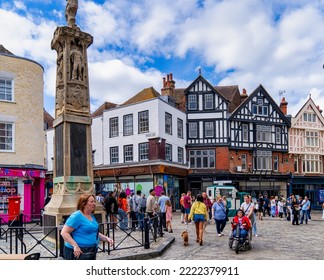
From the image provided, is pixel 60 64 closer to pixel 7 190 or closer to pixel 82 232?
pixel 82 232

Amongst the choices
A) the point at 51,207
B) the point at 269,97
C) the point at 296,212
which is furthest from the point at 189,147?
the point at 51,207

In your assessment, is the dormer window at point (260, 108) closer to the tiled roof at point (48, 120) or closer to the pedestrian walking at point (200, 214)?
the tiled roof at point (48, 120)

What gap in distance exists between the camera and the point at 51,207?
11.4 metres

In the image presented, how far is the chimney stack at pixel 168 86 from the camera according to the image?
36312 mm

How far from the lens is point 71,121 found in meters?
11.6

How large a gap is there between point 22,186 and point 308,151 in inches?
1182

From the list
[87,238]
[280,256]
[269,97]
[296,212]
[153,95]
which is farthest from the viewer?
[269,97]

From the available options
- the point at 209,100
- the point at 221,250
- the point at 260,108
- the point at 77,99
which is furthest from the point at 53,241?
the point at 260,108

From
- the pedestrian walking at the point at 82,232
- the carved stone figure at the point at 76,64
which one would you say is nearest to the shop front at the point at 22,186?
the carved stone figure at the point at 76,64

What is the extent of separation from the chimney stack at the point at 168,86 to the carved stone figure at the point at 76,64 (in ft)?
80.2

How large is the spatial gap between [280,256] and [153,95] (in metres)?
25.9

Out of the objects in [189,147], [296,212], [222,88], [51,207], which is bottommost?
[296,212]
